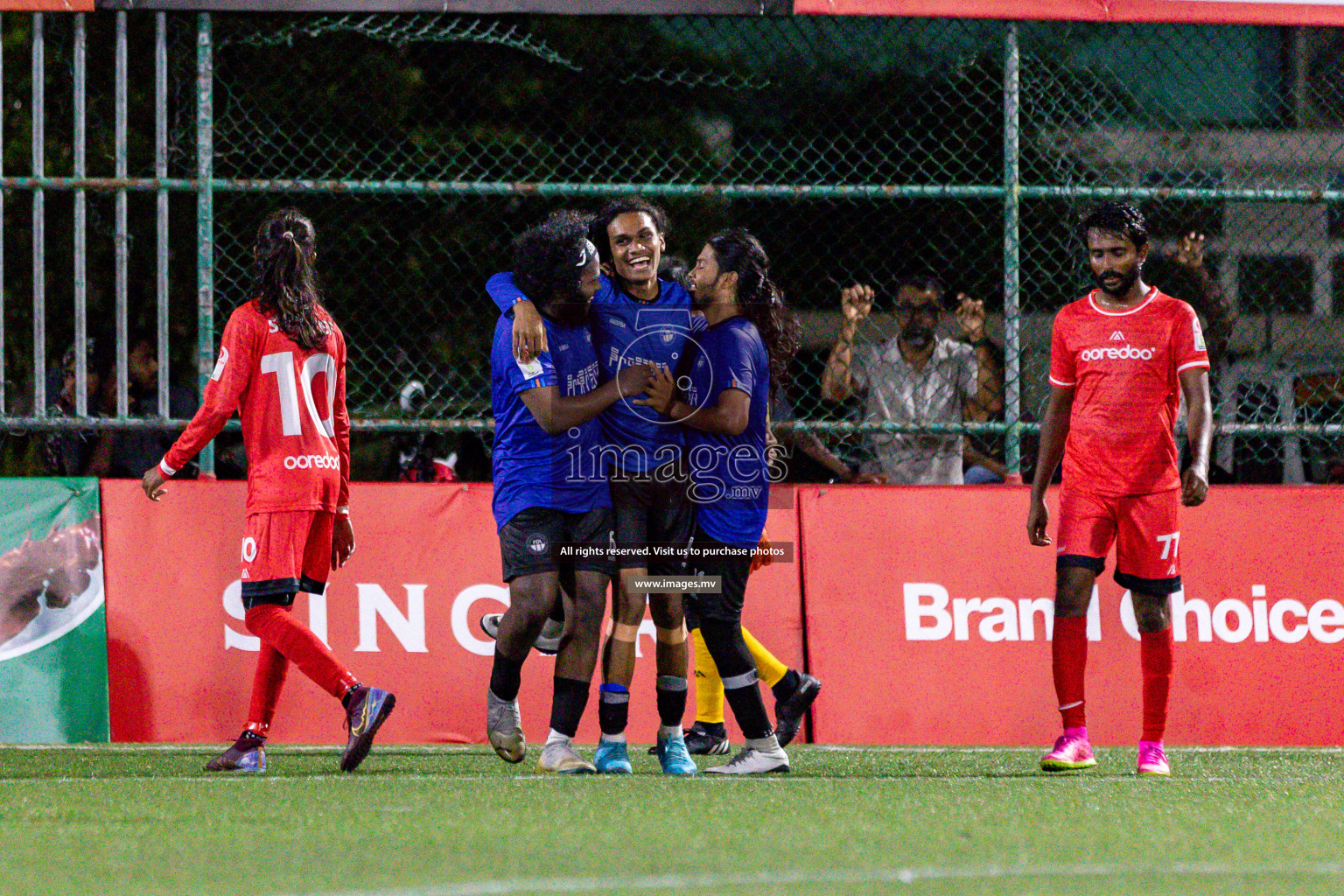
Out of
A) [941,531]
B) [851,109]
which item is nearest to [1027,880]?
[941,531]

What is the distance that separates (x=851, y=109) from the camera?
12.0 metres

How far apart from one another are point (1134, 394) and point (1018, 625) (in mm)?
1494

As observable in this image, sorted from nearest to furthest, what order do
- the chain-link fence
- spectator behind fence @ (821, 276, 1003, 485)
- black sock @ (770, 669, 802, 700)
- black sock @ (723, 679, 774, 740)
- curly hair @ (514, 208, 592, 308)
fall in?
1. curly hair @ (514, 208, 592, 308)
2. black sock @ (723, 679, 774, 740)
3. black sock @ (770, 669, 802, 700)
4. spectator behind fence @ (821, 276, 1003, 485)
5. the chain-link fence

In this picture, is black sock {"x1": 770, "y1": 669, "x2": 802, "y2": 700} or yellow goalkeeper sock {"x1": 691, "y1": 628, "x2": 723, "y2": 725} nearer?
black sock {"x1": 770, "y1": 669, "x2": 802, "y2": 700}

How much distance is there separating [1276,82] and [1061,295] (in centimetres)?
187

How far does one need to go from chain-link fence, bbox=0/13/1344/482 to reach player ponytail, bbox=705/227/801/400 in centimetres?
234

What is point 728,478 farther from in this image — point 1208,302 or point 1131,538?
point 1208,302

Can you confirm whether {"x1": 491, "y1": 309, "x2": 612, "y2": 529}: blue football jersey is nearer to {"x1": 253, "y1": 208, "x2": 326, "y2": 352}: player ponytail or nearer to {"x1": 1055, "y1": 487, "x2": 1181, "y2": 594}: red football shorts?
{"x1": 253, "y1": 208, "x2": 326, "y2": 352}: player ponytail

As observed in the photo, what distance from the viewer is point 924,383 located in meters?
7.91

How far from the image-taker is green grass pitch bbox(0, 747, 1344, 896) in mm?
3521

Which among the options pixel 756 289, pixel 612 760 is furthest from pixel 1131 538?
pixel 612 760

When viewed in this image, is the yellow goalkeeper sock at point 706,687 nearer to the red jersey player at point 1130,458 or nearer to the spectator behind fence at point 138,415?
the red jersey player at point 1130,458

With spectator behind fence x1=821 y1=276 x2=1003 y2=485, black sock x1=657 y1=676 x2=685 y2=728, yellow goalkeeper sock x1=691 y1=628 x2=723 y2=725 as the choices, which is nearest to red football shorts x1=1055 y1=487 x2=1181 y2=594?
yellow goalkeeper sock x1=691 y1=628 x2=723 y2=725

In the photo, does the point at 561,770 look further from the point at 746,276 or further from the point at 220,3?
the point at 220,3
